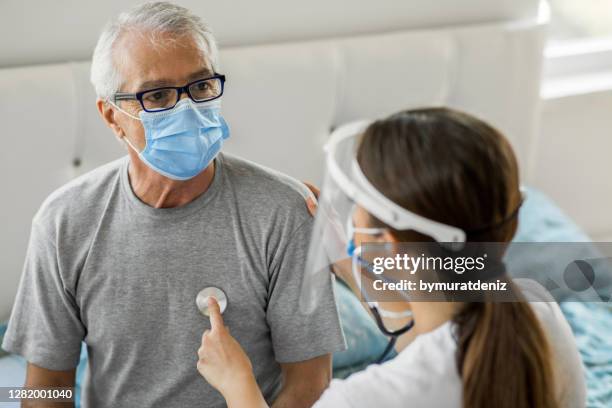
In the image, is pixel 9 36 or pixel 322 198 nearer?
pixel 322 198

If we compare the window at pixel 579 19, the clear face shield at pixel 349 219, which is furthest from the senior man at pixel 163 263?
the window at pixel 579 19

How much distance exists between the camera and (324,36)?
2.34 m

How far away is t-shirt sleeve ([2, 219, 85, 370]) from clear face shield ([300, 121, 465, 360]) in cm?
46

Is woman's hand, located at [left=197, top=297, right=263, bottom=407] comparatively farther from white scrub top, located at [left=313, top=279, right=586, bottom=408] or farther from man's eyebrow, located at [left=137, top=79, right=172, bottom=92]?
man's eyebrow, located at [left=137, top=79, right=172, bottom=92]

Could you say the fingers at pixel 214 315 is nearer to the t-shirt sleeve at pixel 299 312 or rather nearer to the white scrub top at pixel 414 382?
the t-shirt sleeve at pixel 299 312

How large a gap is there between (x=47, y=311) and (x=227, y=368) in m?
0.42

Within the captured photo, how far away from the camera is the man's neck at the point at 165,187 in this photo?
1.48m

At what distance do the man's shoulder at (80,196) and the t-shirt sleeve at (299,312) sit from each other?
13.7 inches

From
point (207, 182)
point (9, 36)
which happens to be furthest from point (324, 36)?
point (207, 182)

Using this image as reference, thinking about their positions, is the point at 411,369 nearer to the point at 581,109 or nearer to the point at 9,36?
the point at 9,36

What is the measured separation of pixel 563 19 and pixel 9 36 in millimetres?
1932

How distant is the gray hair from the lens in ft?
4.64

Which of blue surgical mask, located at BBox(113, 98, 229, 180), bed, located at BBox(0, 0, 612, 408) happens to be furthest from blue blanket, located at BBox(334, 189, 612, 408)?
blue surgical mask, located at BBox(113, 98, 229, 180)

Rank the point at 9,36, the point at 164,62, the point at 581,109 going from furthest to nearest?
the point at 581,109 < the point at 9,36 < the point at 164,62
